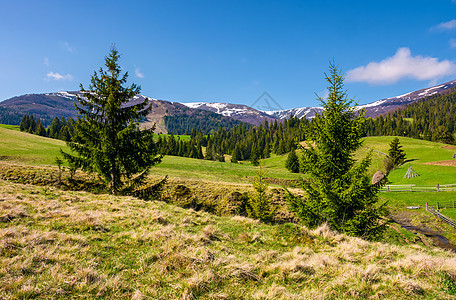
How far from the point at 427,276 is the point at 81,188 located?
1043 inches

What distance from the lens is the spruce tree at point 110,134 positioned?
17422mm

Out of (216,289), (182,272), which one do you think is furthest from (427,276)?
(182,272)

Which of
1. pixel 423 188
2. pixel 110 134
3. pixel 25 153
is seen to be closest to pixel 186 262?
pixel 110 134

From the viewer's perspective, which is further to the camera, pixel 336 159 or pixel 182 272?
pixel 336 159

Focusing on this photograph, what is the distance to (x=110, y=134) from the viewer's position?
17938 mm

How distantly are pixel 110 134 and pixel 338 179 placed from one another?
58.7 feet

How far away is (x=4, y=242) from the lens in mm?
5594

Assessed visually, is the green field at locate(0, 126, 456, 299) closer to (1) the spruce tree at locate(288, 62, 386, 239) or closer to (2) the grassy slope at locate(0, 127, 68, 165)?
(1) the spruce tree at locate(288, 62, 386, 239)

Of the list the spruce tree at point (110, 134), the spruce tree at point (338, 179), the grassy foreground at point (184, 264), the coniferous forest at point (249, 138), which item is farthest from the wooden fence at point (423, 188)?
the spruce tree at point (110, 134)

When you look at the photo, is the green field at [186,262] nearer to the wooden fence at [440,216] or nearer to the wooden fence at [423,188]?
the wooden fence at [440,216]

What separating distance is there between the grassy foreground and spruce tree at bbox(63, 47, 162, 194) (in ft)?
27.9

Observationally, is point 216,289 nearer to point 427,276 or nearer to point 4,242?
point 4,242

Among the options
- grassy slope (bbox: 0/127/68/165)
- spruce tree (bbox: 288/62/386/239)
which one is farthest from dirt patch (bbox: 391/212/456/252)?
grassy slope (bbox: 0/127/68/165)

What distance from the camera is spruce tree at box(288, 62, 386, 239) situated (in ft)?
41.5
